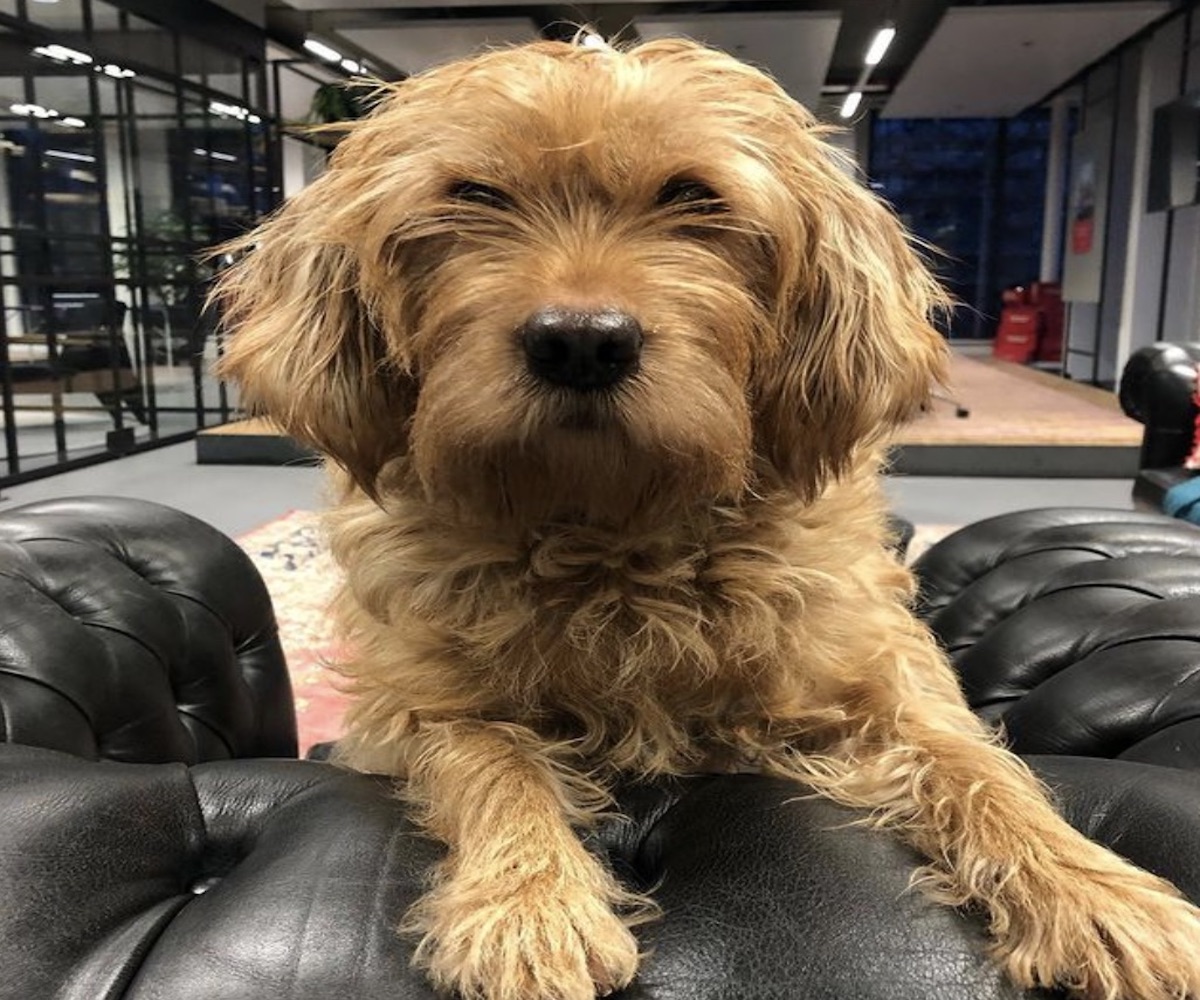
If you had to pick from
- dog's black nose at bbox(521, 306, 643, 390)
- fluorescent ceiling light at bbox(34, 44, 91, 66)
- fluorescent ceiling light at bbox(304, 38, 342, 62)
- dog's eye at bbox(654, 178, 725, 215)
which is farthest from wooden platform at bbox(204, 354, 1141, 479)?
fluorescent ceiling light at bbox(304, 38, 342, 62)

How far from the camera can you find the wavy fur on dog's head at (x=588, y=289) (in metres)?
1.12

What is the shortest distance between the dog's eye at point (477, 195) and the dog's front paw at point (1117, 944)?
0.91 meters

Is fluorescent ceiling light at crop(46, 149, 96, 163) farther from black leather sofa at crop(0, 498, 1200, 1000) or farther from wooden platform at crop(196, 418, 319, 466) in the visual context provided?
black leather sofa at crop(0, 498, 1200, 1000)

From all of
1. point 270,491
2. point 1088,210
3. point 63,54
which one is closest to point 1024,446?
point 270,491

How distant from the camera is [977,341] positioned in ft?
59.1

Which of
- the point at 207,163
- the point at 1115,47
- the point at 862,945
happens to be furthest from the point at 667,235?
the point at 1115,47

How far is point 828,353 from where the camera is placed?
135 centimetres

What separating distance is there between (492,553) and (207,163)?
9.40 m

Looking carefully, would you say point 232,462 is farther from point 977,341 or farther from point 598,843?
point 977,341

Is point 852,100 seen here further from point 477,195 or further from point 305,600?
point 477,195

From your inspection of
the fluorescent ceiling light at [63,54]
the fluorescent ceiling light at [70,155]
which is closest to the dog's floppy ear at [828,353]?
the fluorescent ceiling light at [70,155]

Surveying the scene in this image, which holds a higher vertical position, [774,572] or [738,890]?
[774,572]

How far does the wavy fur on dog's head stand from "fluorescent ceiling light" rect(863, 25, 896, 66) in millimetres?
10226

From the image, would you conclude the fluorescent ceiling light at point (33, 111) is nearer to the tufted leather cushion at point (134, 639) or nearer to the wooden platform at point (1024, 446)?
the wooden platform at point (1024, 446)
